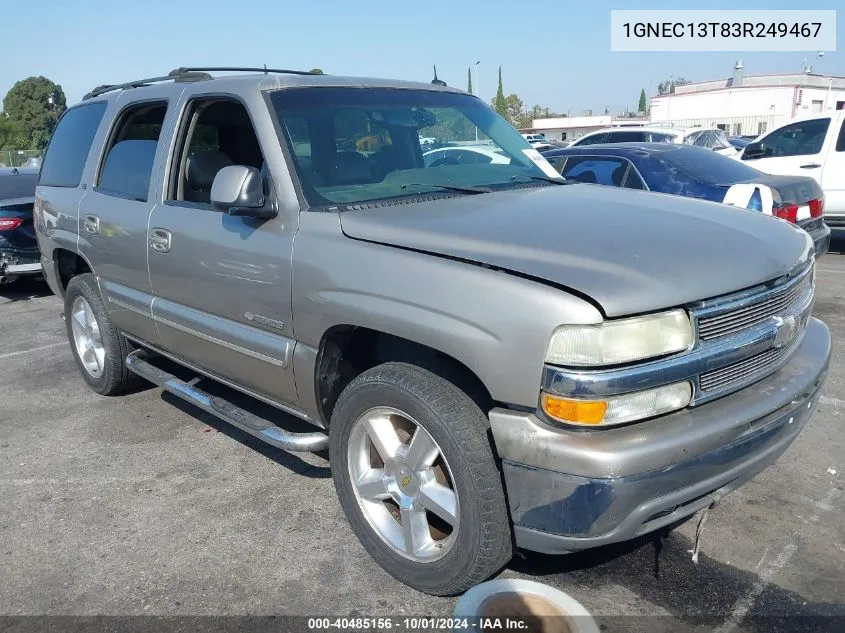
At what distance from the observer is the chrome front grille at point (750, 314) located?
238 cm

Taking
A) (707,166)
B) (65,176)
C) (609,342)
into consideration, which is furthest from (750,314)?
(707,166)

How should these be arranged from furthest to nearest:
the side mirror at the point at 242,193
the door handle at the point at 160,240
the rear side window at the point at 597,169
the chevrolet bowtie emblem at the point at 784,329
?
the rear side window at the point at 597,169, the door handle at the point at 160,240, the side mirror at the point at 242,193, the chevrolet bowtie emblem at the point at 784,329

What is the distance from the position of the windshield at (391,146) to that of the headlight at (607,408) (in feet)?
4.43

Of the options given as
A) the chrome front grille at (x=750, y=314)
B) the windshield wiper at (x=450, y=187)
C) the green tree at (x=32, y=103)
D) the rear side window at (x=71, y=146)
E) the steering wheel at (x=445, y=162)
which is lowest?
the chrome front grille at (x=750, y=314)

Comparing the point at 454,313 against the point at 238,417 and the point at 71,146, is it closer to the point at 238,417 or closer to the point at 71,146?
the point at 238,417

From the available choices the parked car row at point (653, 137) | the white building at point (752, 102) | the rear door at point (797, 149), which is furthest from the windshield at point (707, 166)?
the white building at point (752, 102)

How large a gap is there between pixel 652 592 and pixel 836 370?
119 inches

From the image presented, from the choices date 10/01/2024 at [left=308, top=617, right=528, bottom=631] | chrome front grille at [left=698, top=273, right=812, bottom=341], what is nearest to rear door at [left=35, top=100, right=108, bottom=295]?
date 10/01/2024 at [left=308, top=617, right=528, bottom=631]

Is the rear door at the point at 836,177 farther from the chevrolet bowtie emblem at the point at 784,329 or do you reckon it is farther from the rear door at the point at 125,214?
the rear door at the point at 125,214

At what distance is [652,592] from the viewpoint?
2773 millimetres

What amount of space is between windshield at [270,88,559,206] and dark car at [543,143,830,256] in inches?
124

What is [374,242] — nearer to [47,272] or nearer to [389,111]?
[389,111]

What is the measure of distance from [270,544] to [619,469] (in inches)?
67.2

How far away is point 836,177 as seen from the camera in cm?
930
